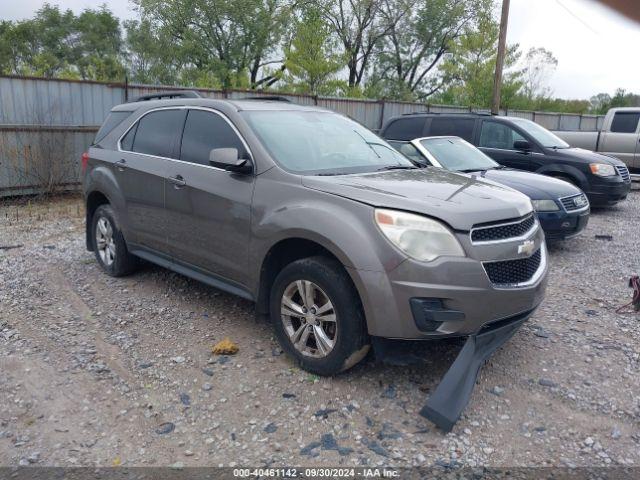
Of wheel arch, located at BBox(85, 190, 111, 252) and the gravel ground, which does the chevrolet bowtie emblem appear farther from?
wheel arch, located at BBox(85, 190, 111, 252)

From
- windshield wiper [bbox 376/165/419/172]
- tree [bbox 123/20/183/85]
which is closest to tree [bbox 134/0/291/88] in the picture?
tree [bbox 123/20/183/85]

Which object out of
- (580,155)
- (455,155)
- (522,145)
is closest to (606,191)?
(580,155)

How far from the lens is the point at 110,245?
559 centimetres

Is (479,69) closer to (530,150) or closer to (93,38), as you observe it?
(530,150)

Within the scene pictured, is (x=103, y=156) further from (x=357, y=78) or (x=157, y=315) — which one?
(x=357, y=78)

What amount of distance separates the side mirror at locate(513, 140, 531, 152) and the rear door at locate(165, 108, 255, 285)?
20.2ft

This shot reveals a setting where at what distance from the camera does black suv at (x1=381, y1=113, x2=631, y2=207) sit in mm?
9102

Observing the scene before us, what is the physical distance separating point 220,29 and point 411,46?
11750mm

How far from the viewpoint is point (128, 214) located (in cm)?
517

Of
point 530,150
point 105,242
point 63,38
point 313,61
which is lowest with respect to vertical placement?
point 105,242

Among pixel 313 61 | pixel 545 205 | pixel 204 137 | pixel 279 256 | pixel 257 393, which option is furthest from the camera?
pixel 313 61

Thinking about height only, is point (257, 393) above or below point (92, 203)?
below

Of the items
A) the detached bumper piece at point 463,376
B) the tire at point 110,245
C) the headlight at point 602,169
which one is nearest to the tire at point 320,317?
the detached bumper piece at point 463,376

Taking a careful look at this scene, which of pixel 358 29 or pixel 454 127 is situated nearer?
pixel 454 127
